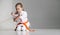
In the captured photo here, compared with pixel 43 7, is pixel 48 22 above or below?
below

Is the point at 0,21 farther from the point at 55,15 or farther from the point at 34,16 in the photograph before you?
the point at 55,15

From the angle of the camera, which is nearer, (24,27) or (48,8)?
(24,27)

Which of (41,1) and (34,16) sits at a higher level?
(41,1)

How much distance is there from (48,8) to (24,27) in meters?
2.01

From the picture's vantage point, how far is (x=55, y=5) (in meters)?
4.00

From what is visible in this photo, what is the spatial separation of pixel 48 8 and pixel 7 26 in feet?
3.16

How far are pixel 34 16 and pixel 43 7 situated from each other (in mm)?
276

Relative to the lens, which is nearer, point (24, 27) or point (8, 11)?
point (24, 27)

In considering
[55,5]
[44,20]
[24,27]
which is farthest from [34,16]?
[24,27]

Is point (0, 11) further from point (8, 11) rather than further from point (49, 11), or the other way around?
point (49, 11)

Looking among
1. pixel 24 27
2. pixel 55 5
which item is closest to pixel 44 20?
pixel 55 5

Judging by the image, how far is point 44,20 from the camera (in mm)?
3949

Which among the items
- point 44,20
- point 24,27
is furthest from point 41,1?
point 24,27

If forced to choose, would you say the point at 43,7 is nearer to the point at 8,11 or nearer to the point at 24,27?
the point at 8,11
